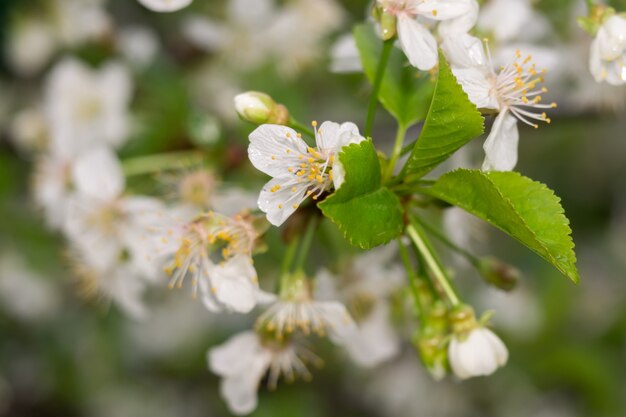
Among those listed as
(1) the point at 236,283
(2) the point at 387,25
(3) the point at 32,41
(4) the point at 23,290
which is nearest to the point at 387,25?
(2) the point at 387,25

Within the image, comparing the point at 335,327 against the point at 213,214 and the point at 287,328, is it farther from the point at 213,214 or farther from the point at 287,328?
the point at 213,214

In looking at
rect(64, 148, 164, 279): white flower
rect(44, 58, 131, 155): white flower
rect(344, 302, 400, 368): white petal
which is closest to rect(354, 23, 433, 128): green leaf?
rect(344, 302, 400, 368): white petal

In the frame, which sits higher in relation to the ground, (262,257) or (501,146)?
(501,146)

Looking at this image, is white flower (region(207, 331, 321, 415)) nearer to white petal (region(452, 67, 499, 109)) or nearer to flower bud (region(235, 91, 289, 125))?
flower bud (region(235, 91, 289, 125))

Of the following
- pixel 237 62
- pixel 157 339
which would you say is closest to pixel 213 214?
pixel 237 62

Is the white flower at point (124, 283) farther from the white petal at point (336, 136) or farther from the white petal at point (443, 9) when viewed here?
the white petal at point (443, 9)

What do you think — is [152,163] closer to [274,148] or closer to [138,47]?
[138,47]
